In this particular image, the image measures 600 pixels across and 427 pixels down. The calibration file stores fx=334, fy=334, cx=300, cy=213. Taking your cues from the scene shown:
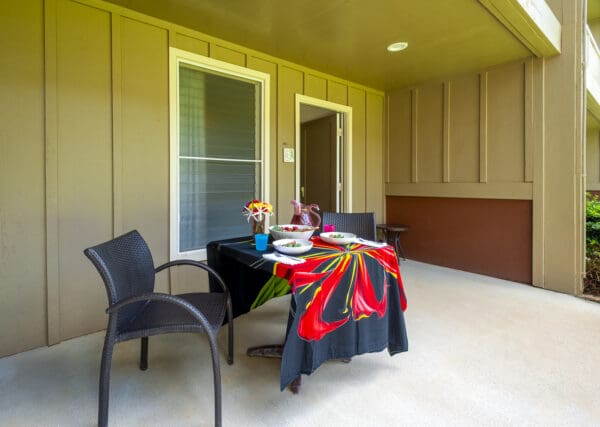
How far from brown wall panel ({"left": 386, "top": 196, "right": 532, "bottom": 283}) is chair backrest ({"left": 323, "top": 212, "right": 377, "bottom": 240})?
83.2 inches

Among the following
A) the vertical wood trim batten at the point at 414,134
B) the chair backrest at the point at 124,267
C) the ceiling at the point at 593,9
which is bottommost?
the chair backrest at the point at 124,267

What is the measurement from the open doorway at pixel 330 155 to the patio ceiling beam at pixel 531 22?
2.03 meters

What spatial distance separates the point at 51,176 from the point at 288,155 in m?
2.23

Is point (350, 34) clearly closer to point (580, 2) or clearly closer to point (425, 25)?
point (425, 25)

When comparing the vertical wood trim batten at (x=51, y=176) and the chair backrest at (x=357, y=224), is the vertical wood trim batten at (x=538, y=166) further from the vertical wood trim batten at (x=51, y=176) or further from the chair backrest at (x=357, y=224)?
the vertical wood trim batten at (x=51, y=176)

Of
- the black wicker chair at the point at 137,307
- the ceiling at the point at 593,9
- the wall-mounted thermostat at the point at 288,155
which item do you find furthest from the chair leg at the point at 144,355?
the ceiling at the point at 593,9

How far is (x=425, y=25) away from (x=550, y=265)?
284 centimetres

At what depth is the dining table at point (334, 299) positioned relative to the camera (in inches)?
65.1

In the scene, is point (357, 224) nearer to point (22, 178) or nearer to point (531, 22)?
point (531, 22)

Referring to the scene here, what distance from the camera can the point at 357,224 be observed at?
2.91 m

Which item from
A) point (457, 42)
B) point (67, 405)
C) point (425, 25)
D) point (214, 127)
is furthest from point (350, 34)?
point (67, 405)

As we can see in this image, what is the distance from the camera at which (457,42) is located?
335 cm

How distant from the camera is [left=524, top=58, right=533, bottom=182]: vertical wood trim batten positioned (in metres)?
3.69

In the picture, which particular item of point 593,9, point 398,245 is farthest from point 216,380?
point 593,9
